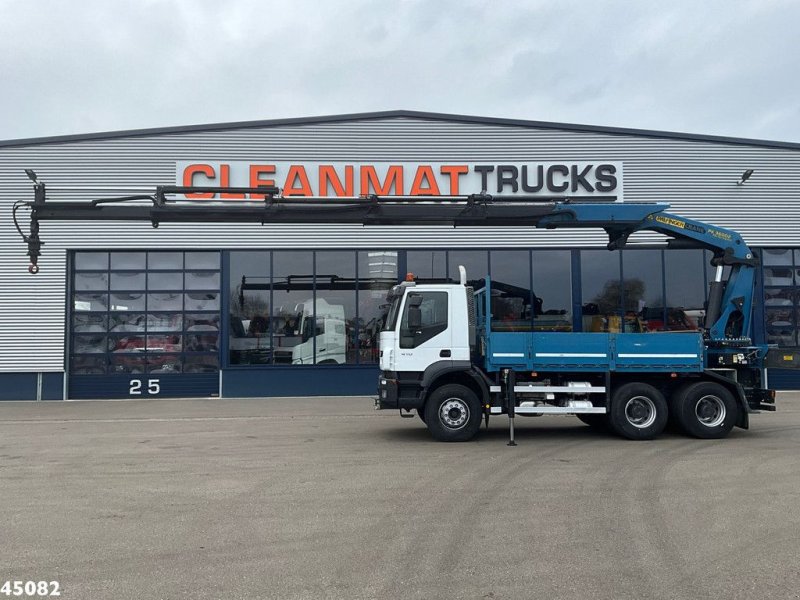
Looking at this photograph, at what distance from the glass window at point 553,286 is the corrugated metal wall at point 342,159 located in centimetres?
44

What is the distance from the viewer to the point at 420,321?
11055 millimetres

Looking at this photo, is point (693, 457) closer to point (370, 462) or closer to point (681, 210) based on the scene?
point (370, 462)

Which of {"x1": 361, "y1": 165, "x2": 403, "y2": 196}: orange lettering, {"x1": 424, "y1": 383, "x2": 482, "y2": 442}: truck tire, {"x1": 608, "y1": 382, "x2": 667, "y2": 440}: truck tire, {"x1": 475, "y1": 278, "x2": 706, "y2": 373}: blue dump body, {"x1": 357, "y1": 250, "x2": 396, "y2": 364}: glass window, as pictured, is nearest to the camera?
{"x1": 424, "y1": 383, "x2": 482, "y2": 442}: truck tire

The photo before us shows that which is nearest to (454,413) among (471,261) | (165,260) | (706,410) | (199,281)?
(706,410)

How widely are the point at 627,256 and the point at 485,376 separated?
10.7 m

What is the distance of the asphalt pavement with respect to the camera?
16.1 ft

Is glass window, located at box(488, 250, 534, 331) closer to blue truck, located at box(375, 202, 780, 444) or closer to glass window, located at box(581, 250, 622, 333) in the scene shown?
glass window, located at box(581, 250, 622, 333)

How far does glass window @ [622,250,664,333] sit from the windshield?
10.6 meters

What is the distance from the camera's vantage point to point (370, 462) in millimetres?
9375

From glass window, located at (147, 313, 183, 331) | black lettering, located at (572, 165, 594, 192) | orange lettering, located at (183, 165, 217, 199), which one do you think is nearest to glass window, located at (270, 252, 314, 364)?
glass window, located at (147, 313, 183, 331)

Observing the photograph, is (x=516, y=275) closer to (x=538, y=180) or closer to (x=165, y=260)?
(x=538, y=180)

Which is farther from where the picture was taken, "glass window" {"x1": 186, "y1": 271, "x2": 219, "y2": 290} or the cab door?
"glass window" {"x1": 186, "y1": 271, "x2": 219, "y2": 290}

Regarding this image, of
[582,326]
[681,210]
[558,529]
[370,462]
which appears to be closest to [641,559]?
[558,529]

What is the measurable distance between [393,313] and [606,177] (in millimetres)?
11664
